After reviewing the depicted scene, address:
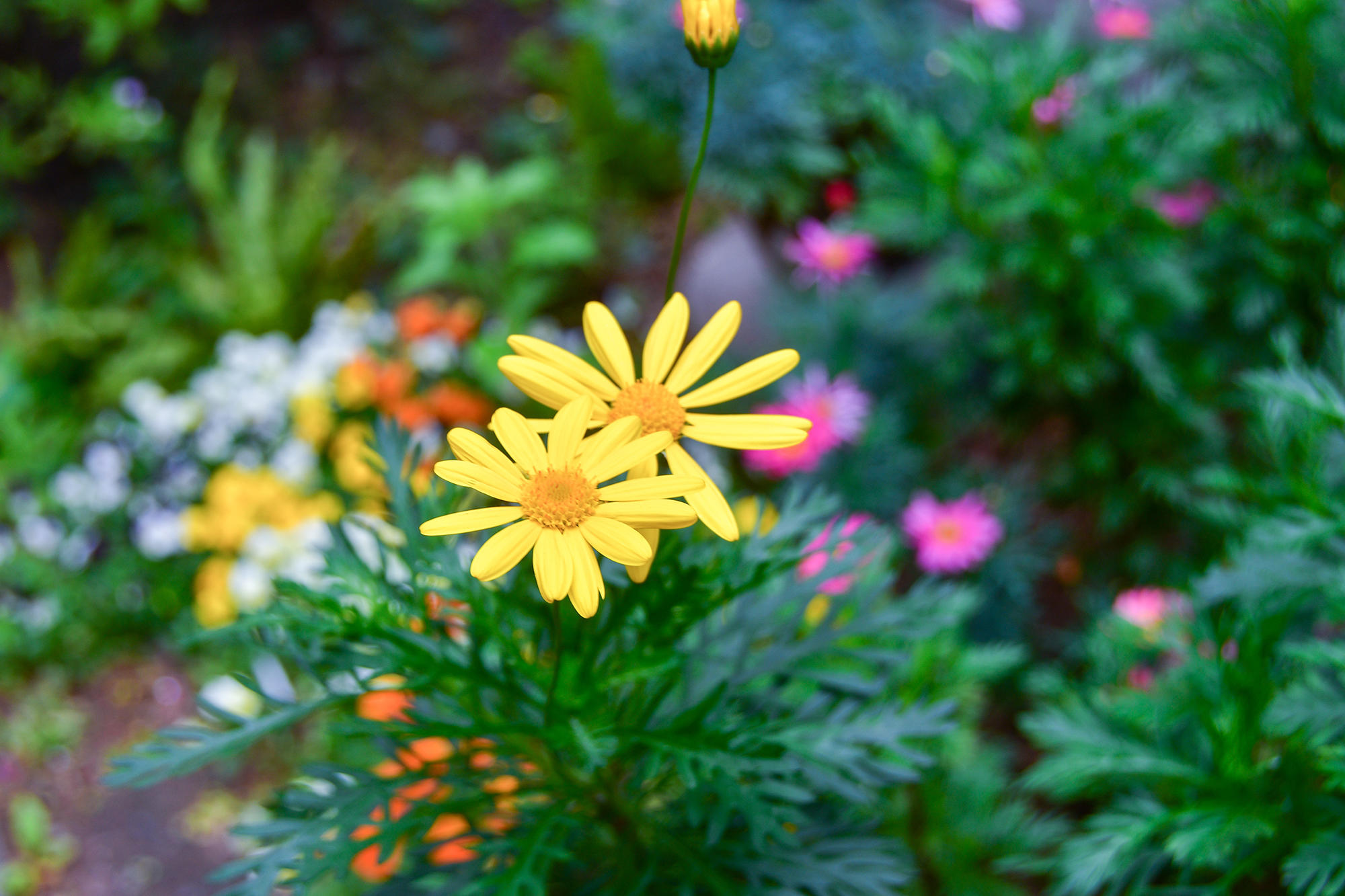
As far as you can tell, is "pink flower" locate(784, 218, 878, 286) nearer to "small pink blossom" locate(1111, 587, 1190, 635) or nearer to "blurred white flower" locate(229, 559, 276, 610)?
"small pink blossom" locate(1111, 587, 1190, 635)

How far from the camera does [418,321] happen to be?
116 inches

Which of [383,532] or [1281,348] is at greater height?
[383,532]

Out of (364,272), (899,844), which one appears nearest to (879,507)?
(899,844)

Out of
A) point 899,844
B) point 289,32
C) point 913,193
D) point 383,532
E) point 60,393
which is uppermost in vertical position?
point 289,32

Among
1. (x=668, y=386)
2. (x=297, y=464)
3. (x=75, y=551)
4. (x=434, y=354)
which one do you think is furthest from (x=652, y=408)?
(x=75, y=551)

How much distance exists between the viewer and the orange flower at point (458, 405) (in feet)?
9.14

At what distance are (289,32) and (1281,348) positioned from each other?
4.03 meters

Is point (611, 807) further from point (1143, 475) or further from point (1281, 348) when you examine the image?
point (1143, 475)

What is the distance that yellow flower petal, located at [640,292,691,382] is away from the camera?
80 centimetres

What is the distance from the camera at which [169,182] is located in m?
3.74

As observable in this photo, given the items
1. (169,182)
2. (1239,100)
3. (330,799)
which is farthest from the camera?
(169,182)

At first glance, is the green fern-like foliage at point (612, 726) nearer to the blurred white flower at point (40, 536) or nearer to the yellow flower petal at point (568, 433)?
the yellow flower petal at point (568, 433)

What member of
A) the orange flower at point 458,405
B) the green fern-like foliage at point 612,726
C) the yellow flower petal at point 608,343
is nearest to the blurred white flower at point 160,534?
the orange flower at point 458,405

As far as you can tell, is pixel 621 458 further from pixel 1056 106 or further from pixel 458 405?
pixel 458 405
